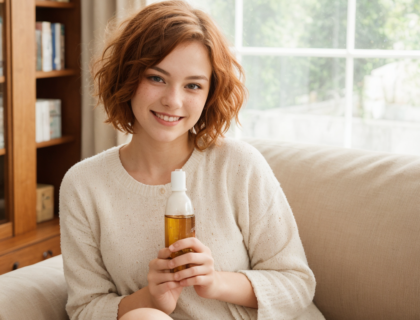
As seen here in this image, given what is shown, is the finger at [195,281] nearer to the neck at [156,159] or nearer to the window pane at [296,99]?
the neck at [156,159]

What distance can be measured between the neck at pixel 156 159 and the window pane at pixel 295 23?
135 centimetres

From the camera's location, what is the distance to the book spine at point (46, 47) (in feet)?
8.52

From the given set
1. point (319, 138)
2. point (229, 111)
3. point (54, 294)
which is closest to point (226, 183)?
point (229, 111)

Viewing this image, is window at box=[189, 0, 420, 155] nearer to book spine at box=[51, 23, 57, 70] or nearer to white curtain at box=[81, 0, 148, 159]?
white curtain at box=[81, 0, 148, 159]

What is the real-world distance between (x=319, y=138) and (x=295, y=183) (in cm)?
114

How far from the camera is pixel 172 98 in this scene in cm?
120

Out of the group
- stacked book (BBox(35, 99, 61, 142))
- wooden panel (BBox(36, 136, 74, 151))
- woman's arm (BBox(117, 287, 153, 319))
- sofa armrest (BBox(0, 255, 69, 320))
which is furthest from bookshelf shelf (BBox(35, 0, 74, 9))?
woman's arm (BBox(117, 287, 153, 319))

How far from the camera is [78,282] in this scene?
1311 mm

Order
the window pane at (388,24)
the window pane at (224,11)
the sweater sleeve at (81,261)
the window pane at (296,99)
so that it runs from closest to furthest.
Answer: the sweater sleeve at (81,261) < the window pane at (388,24) < the window pane at (296,99) < the window pane at (224,11)

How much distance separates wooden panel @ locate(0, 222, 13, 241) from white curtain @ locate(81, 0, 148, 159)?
59 cm

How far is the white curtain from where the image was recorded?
2602mm

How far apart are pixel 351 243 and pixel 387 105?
1.17m

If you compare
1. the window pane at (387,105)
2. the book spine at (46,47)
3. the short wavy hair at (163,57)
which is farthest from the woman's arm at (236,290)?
the book spine at (46,47)

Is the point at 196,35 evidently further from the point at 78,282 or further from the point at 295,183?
the point at 78,282
